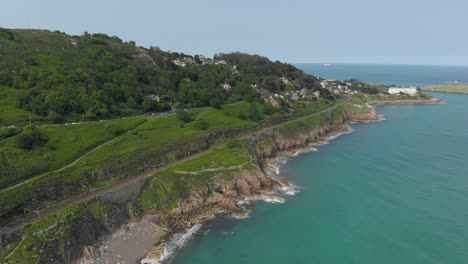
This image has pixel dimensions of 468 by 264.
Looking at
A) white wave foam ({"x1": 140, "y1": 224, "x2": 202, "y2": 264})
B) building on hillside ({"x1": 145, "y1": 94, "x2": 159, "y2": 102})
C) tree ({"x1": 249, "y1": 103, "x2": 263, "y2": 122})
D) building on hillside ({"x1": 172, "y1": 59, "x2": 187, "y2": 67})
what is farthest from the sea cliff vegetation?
building on hillside ({"x1": 172, "y1": 59, "x2": 187, "y2": 67})

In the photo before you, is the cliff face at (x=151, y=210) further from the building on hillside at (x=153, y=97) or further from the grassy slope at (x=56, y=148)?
the building on hillside at (x=153, y=97)

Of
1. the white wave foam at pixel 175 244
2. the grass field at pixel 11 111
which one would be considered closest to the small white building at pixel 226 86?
the grass field at pixel 11 111

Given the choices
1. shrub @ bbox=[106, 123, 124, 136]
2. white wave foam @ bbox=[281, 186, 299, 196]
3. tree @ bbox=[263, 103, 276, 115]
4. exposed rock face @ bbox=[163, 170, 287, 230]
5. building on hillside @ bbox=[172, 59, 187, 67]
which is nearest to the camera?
exposed rock face @ bbox=[163, 170, 287, 230]

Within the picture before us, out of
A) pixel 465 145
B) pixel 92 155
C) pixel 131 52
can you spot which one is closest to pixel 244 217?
pixel 92 155

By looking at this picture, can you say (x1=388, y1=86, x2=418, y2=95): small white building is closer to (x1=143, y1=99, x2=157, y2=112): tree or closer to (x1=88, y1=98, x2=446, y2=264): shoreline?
(x1=88, y1=98, x2=446, y2=264): shoreline

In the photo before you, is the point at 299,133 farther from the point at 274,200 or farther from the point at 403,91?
the point at 403,91

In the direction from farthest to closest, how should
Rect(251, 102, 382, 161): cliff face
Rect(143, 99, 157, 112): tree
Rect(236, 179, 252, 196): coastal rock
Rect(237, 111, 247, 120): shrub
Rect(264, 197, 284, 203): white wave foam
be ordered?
Rect(237, 111, 247, 120): shrub < Rect(143, 99, 157, 112): tree < Rect(251, 102, 382, 161): cliff face < Rect(236, 179, 252, 196): coastal rock < Rect(264, 197, 284, 203): white wave foam

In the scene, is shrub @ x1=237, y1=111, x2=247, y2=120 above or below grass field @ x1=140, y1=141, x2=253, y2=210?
above
